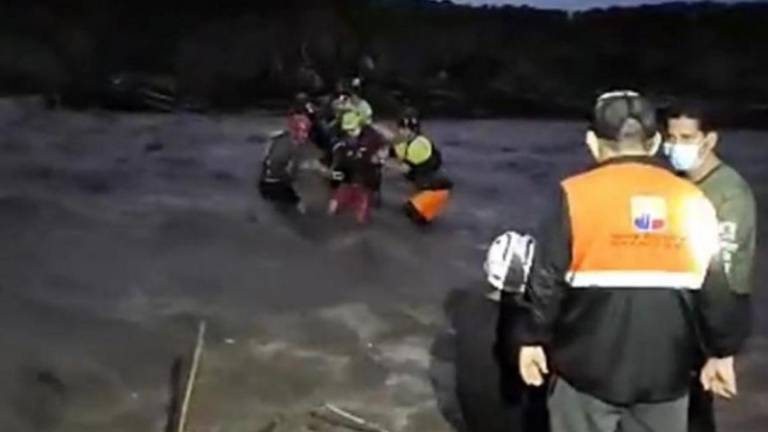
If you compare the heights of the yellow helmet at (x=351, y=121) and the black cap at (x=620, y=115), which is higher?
the yellow helmet at (x=351, y=121)

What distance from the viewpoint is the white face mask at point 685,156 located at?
8.72ft

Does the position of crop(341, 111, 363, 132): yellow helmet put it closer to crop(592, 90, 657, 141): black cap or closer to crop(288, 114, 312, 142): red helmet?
crop(288, 114, 312, 142): red helmet

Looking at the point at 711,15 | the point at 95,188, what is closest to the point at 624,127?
the point at 95,188

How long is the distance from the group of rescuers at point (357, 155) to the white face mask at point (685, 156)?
2701mm

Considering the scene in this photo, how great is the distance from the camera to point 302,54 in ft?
32.8

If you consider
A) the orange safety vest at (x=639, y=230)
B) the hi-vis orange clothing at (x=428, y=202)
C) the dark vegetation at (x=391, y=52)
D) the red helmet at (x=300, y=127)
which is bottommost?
the orange safety vest at (x=639, y=230)

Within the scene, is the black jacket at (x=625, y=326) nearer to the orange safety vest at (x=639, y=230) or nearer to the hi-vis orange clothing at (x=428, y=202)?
the orange safety vest at (x=639, y=230)

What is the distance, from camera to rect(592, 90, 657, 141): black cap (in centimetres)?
232

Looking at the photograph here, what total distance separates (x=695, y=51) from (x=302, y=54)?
2.68m

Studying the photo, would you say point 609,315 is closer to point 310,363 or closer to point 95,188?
point 310,363

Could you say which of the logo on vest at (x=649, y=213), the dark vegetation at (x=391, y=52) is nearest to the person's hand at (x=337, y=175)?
the logo on vest at (x=649, y=213)

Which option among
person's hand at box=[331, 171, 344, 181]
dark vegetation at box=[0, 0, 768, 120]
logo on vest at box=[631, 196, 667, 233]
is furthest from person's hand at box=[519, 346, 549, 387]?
dark vegetation at box=[0, 0, 768, 120]

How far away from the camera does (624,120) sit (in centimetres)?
233

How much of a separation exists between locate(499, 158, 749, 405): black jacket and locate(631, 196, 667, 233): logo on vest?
3.0 inches
